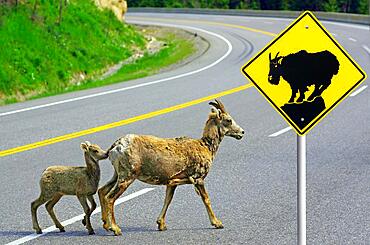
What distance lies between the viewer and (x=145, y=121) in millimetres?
16375

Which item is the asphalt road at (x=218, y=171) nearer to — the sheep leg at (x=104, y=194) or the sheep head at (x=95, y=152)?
the sheep leg at (x=104, y=194)

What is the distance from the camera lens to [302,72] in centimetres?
686

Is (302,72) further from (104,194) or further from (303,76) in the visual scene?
(104,194)

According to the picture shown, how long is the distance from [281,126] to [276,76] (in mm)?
9040

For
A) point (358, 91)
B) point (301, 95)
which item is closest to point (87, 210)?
point (301, 95)

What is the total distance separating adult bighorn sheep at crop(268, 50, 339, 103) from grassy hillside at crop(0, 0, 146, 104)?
1578cm

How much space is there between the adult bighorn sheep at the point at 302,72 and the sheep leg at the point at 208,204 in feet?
6.45

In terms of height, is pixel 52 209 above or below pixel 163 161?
below

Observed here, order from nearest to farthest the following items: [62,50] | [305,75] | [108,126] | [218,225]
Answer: [305,75] → [218,225] → [108,126] → [62,50]

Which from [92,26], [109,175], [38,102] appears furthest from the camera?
[92,26]

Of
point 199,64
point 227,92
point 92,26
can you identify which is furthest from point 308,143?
point 92,26

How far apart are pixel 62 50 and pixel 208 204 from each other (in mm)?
21474

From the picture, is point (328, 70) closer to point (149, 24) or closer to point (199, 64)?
point (199, 64)

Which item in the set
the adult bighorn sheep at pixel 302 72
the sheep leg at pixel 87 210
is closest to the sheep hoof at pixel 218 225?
the sheep leg at pixel 87 210
